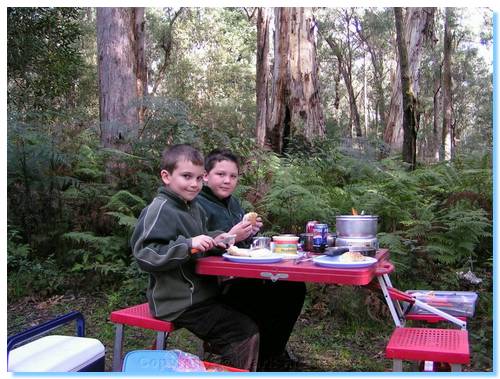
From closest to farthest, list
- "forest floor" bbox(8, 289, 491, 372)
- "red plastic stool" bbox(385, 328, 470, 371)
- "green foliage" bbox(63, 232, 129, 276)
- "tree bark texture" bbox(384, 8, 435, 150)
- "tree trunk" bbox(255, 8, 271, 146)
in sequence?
"red plastic stool" bbox(385, 328, 470, 371)
"forest floor" bbox(8, 289, 491, 372)
"green foliage" bbox(63, 232, 129, 276)
"tree bark texture" bbox(384, 8, 435, 150)
"tree trunk" bbox(255, 8, 271, 146)

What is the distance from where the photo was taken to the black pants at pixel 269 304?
3.42 meters

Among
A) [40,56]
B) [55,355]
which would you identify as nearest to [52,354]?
[55,355]

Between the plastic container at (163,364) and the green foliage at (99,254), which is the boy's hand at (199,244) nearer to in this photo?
the plastic container at (163,364)

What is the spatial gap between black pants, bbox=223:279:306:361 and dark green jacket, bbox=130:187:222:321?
0.42 m

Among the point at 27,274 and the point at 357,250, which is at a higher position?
the point at 357,250

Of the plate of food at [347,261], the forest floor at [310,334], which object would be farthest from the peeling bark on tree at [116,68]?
the plate of food at [347,261]

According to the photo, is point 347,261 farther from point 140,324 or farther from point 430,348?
point 140,324

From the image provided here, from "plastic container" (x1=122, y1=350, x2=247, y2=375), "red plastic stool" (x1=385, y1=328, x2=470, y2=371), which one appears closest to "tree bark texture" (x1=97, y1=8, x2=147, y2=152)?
"plastic container" (x1=122, y1=350, x2=247, y2=375)

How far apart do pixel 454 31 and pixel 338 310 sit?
2700 cm

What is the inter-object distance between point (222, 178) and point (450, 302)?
1.60 m

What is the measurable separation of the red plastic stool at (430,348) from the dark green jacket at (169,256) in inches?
41.0

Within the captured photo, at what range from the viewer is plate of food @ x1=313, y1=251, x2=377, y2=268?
8.17 feet

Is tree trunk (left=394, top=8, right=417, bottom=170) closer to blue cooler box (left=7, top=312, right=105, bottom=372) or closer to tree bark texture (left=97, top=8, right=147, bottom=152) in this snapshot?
tree bark texture (left=97, top=8, right=147, bottom=152)

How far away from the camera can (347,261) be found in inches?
101
